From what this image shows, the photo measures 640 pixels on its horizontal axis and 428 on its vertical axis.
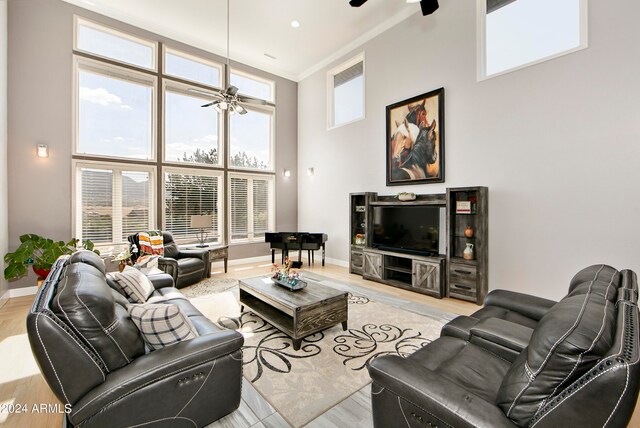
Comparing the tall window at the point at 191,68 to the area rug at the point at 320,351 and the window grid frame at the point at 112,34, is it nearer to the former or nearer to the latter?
the window grid frame at the point at 112,34

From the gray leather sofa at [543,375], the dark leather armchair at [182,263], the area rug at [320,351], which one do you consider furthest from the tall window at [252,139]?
the gray leather sofa at [543,375]

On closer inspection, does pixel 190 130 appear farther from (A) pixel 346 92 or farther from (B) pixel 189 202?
(A) pixel 346 92

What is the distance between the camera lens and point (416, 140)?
5109 mm

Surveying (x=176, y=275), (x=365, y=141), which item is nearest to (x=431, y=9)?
(x=365, y=141)

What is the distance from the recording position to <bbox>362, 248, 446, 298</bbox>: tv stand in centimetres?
441

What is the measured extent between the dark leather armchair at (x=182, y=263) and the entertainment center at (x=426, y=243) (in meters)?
2.86

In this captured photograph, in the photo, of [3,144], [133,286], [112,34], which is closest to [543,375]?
[133,286]

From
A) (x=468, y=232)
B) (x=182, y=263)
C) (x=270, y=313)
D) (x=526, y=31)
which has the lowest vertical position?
(x=270, y=313)

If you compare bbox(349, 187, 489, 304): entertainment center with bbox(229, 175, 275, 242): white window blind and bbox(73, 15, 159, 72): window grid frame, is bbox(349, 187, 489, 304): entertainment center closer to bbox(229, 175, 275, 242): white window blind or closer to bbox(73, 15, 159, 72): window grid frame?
bbox(229, 175, 275, 242): white window blind

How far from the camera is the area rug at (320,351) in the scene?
2.14 meters

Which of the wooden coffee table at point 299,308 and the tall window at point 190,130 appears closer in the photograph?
the wooden coffee table at point 299,308

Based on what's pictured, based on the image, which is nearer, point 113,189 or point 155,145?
point 113,189

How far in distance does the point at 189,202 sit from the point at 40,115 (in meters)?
2.65

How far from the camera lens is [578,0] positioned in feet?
11.3
